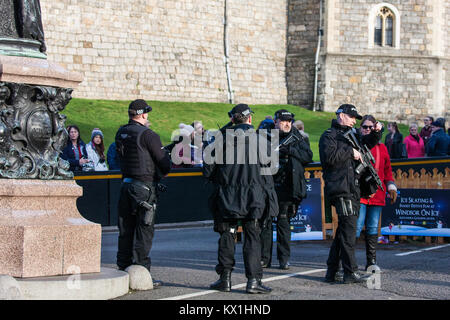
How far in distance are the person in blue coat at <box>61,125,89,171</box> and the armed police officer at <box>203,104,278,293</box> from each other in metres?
8.17

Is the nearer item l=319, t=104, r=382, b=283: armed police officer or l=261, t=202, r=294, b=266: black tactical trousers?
l=319, t=104, r=382, b=283: armed police officer

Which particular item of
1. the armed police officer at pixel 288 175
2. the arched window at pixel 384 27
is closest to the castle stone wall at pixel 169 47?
the arched window at pixel 384 27

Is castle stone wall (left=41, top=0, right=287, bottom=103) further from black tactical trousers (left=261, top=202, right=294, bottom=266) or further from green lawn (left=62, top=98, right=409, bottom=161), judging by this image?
black tactical trousers (left=261, top=202, right=294, bottom=266)

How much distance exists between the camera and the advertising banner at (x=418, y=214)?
14.3 metres

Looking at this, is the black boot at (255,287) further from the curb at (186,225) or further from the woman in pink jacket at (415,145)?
the woman in pink jacket at (415,145)

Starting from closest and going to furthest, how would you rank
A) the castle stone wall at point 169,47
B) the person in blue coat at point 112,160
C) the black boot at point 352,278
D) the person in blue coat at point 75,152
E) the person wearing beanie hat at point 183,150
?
the black boot at point 352,278, the person in blue coat at point 75,152, the person in blue coat at point 112,160, the person wearing beanie hat at point 183,150, the castle stone wall at point 169,47

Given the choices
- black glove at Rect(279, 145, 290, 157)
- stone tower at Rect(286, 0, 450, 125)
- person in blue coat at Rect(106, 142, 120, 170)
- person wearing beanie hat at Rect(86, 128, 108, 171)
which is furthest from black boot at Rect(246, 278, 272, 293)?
stone tower at Rect(286, 0, 450, 125)

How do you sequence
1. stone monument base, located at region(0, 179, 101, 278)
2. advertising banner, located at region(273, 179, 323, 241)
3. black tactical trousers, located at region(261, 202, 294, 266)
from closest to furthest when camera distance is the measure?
stone monument base, located at region(0, 179, 101, 278)
black tactical trousers, located at region(261, 202, 294, 266)
advertising banner, located at region(273, 179, 323, 241)

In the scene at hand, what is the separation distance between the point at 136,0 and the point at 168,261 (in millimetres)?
26202

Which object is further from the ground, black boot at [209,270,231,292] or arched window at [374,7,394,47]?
arched window at [374,7,394,47]

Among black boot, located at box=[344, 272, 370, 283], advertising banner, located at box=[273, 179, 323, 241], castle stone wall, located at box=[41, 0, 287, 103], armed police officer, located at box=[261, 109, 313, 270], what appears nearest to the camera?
black boot, located at box=[344, 272, 370, 283]

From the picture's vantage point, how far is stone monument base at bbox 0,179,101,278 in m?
8.10

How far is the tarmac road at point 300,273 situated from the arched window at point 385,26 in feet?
90.8

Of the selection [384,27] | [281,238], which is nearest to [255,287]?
[281,238]
